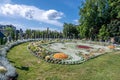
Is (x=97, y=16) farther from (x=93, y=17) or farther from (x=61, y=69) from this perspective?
(x=61, y=69)

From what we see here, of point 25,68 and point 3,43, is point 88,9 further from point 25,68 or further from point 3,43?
point 25,68

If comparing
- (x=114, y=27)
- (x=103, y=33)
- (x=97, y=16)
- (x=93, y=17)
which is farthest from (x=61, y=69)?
(x=97, y=16)

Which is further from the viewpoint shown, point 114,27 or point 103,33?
point 103,33

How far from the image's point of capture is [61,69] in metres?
26.3

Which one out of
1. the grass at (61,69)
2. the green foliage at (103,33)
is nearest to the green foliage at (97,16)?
the green foliage at (103,33)

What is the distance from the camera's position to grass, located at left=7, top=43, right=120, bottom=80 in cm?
2417

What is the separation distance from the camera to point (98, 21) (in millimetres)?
62750

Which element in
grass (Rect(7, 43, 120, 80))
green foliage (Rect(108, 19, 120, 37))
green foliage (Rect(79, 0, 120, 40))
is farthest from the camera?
green foliage (Rect(79, 0, 120, 40))

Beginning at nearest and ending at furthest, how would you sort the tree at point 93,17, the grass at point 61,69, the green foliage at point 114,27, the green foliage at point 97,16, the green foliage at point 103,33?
1. the grass at point 61,69
2. the green foliage at point 114,27
3. the green foliage at point 103,33
4. the green foliage at point 97,16
5. the tree at point 93,17

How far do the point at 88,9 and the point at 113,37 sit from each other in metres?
9.98

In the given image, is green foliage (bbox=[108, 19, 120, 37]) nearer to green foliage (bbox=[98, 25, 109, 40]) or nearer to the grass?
green foliage (bbox=[98, 25, 109, 40])

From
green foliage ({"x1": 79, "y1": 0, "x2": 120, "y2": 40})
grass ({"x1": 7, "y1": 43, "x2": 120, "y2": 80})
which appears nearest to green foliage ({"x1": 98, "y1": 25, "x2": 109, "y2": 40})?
green foliage ({"x1": 79, "y1": 0, "x2": 120, "y2": 40})

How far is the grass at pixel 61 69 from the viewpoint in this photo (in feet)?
79.3

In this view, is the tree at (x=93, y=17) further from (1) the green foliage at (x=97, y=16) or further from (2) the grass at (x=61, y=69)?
(2) the grass at (x=61, y=69)
